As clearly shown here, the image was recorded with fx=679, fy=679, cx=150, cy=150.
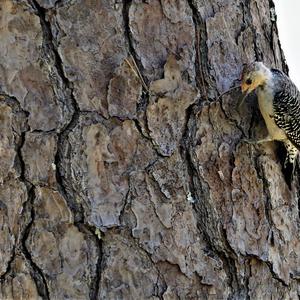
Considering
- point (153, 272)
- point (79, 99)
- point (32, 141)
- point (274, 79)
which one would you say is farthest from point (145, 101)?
point (274, 79)

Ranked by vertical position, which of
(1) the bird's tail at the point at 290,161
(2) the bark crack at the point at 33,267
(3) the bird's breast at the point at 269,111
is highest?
(3) the bird's breast at the point at 269,111

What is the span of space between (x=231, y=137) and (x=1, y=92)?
0.67 meters

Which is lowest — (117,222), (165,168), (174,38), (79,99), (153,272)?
(153,272)

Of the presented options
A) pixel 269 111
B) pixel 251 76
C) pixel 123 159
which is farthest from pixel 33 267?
pixel 269 111

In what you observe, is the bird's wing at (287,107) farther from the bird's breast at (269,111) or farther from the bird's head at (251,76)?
the bird's head at (251,76)

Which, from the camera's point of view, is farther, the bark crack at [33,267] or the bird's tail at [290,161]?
the bird's tail at [290,161]

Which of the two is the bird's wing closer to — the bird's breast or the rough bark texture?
the bird's breast

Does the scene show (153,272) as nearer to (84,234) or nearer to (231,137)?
(84,234)

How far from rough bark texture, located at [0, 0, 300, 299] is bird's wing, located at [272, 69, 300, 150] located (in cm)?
48

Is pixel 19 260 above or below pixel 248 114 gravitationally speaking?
below

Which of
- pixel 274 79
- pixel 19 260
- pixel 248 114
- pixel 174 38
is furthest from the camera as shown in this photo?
pixel 274 79

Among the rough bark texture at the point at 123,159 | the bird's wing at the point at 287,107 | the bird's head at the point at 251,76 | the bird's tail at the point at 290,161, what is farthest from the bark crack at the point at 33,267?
the bird's wing at the point at 287,107

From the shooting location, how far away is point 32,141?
1.76 meters

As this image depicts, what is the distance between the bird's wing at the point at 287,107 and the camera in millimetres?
2410
